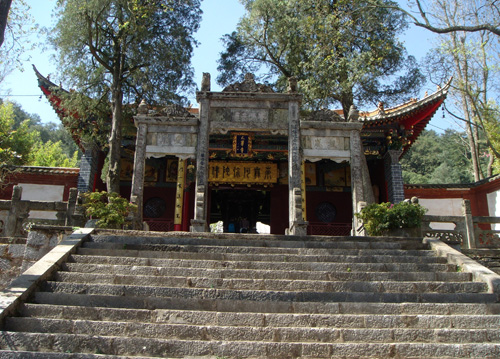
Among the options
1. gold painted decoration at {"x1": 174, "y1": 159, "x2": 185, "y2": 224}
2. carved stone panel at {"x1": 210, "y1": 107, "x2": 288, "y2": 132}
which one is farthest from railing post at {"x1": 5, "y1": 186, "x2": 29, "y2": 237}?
carved stone panel at {"x1": 210, "y1": 107, "x2": 288, "y2": 132}

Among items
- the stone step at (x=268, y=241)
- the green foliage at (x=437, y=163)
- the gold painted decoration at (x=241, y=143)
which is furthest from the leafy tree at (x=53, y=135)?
the stone step at (x=268, y=241)

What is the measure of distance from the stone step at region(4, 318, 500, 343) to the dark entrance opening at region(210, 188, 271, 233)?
13319 millimetres

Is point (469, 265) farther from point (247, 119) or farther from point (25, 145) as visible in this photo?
point (25, 145)

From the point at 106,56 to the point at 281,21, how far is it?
20.1 feet

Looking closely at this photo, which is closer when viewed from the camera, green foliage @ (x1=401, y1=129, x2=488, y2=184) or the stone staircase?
the stone staircase

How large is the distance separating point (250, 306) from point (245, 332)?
0.65 meters

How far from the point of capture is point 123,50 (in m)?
13.6

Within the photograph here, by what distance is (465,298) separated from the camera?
6.59 metres

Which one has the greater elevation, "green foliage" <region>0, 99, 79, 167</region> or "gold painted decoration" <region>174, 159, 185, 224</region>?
"green foliage" <region>0, 99, 79, 167</region>

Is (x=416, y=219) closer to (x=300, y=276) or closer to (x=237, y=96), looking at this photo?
(x=300, y=276)

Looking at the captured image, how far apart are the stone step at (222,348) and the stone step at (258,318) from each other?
537 mm

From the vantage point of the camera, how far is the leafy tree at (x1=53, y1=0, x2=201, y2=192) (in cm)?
1298

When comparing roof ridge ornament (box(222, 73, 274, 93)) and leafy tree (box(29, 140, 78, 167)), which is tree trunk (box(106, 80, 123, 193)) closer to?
roof ridge ornament (box(222, 73, 274, 93))

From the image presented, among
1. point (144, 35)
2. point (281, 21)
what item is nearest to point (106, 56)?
point (144, 35)
